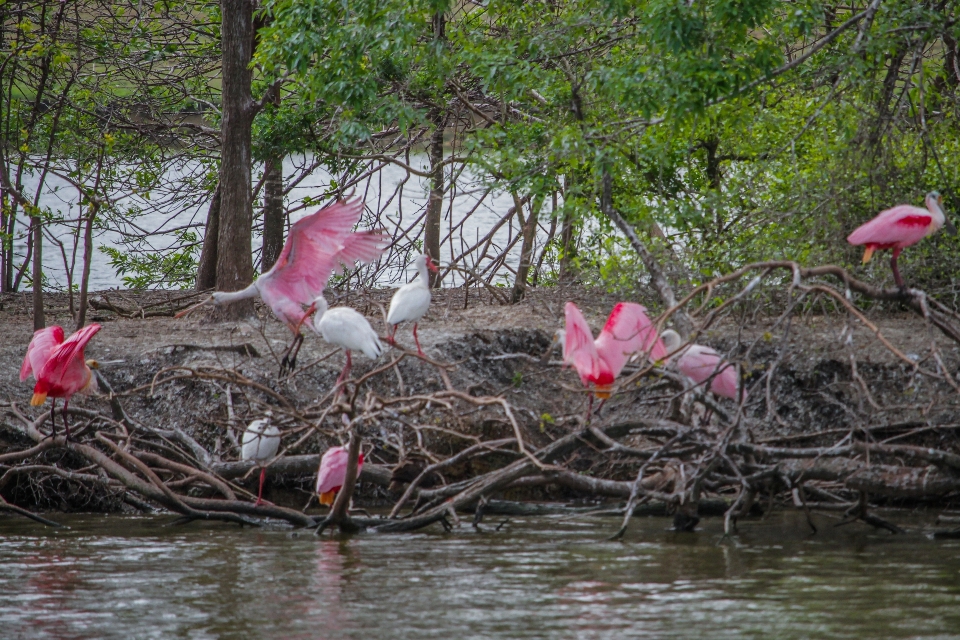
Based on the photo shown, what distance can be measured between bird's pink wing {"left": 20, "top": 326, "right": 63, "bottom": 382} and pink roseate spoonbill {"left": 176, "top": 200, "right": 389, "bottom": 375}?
0.85 meters

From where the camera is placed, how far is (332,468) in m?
6.44

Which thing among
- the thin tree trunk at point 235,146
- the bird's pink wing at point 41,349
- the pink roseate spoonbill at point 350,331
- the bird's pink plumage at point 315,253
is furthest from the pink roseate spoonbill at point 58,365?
the thin tree trunk at point 235,146

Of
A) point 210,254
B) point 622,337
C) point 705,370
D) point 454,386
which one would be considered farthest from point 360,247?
point 210,254

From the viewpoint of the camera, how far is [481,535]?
6.36 metres

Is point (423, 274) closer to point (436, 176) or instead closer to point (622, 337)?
point (622, 337)

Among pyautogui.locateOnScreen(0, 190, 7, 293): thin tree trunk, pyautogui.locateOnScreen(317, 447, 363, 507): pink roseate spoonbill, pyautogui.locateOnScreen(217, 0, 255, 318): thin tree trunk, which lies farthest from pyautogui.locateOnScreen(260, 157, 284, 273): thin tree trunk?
pyautogui.locateOnScreen(317, 447, 363, 507): pink roseate spoonbill

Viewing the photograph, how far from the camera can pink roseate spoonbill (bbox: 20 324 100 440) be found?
20.0 feet

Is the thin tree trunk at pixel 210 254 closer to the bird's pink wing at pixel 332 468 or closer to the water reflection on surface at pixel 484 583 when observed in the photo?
the water reflection on surface at pixel 484 583

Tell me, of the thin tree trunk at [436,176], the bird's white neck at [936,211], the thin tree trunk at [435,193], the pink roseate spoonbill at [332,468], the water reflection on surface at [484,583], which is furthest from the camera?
the thin tree trunk at [435,193]

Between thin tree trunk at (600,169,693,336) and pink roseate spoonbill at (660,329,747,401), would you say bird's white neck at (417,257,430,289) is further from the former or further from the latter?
pink roseate spoonbill at (660,329,747,401)

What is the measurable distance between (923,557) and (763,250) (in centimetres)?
230

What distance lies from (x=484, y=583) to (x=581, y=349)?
124 cm

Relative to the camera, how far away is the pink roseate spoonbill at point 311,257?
23.0 feet

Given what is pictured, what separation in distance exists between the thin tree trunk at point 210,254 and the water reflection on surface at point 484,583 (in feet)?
14.9
